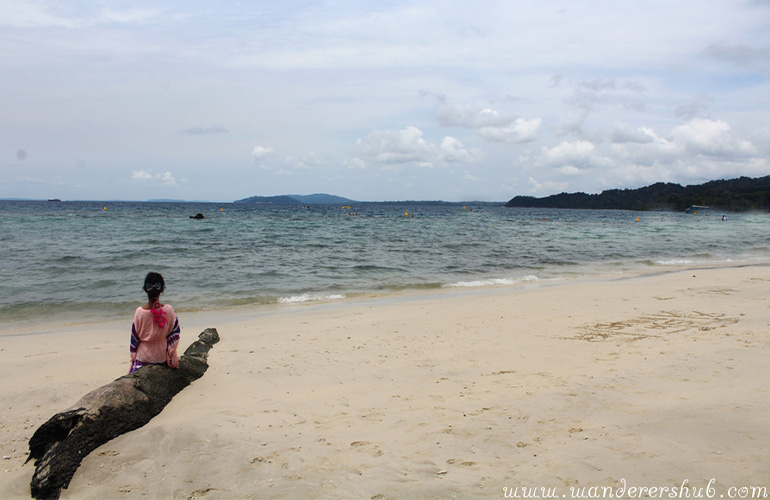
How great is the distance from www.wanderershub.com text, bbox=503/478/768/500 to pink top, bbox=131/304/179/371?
12.4ft

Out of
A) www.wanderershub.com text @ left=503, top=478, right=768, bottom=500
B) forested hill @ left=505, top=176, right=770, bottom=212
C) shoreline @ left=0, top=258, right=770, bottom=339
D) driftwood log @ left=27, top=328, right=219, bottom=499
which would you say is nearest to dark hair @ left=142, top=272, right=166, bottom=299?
driftwood log @ left=27, top=328, right=219, bottom=499

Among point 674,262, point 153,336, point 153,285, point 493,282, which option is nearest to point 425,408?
point 153,336

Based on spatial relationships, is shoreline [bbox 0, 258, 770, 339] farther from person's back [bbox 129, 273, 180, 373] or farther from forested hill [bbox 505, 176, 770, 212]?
forested hill [bbox 505, 176, 770, 212]

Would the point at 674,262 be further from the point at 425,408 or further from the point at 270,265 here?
the point at 425,408

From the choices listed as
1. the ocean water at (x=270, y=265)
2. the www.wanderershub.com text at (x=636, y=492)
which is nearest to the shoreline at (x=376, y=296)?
the ocean water at (x=270, y=265)

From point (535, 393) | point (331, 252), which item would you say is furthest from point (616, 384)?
point (331, 252)

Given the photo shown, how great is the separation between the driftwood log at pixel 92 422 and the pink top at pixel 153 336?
0.48 ft

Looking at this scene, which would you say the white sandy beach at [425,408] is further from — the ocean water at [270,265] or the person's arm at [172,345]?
the ocean water at [270,265]

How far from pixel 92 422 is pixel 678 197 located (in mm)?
132489

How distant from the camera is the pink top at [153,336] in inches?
193

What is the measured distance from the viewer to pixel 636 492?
327cm

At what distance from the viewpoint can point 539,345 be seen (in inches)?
278

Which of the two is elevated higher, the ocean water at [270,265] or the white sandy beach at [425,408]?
the ocean water at [270,265]

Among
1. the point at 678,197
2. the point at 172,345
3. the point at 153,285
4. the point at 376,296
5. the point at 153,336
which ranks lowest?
the point at 376,296
